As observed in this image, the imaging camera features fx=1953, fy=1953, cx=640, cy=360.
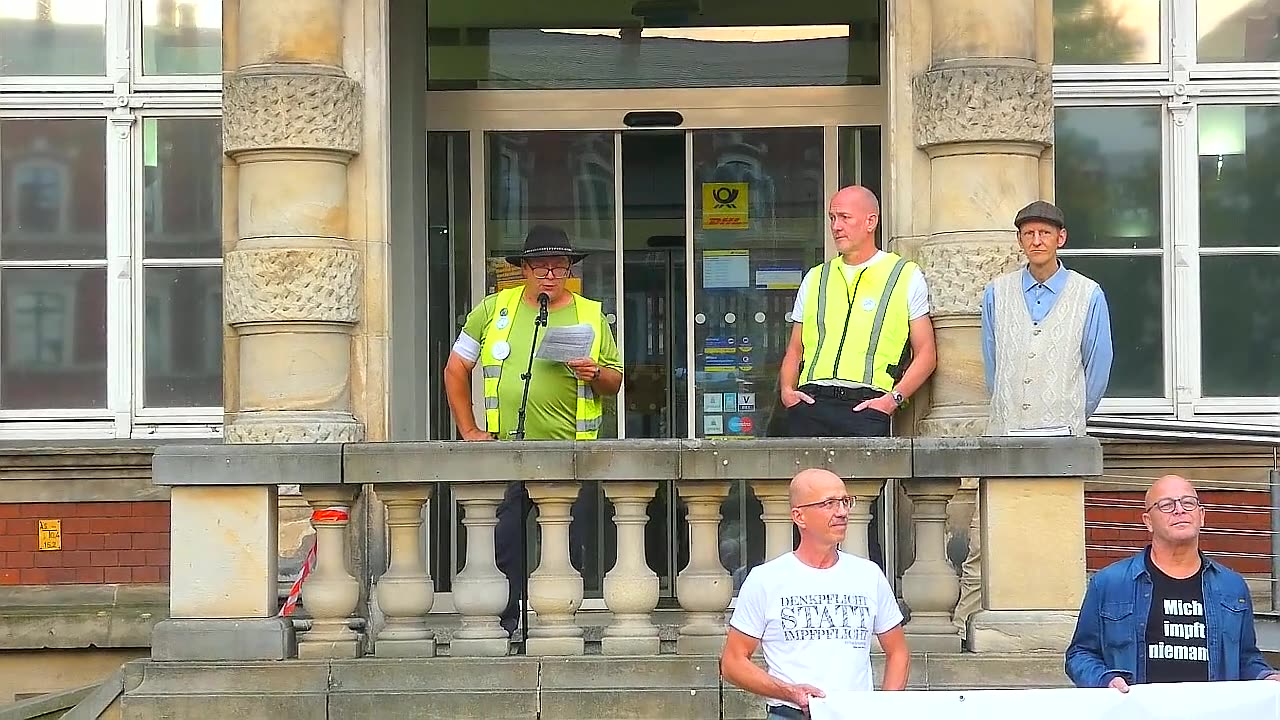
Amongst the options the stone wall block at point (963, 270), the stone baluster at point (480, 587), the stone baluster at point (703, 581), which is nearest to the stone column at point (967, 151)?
the stone wall block at point (963, 270)

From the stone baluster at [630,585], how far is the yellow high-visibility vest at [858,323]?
3.37 ft

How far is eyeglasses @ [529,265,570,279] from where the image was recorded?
832cm

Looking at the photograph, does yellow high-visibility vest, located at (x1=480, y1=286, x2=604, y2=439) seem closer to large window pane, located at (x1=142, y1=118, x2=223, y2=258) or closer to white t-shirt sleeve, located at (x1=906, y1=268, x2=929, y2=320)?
white t-shirt sleeve, located at (x1=906, y1=268, x2=929, y2=320)

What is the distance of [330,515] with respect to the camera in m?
7.80

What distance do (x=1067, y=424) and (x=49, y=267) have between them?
19.5 feet

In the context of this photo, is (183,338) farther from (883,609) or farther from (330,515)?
(883,609)

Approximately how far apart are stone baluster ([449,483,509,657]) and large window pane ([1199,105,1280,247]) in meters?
4.98

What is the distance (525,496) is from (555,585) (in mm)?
501

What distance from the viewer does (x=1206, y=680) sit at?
5.96 meters

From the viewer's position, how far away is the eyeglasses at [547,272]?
27.3 ft

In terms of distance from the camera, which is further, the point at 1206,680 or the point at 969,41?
the point at 969,41

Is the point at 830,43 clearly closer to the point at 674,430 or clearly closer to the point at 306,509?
the point at 674,430

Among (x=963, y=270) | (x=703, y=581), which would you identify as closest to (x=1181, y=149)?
(x=963, y=270)

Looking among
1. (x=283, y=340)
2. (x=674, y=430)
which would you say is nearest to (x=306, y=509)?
(x=283, y=340)
